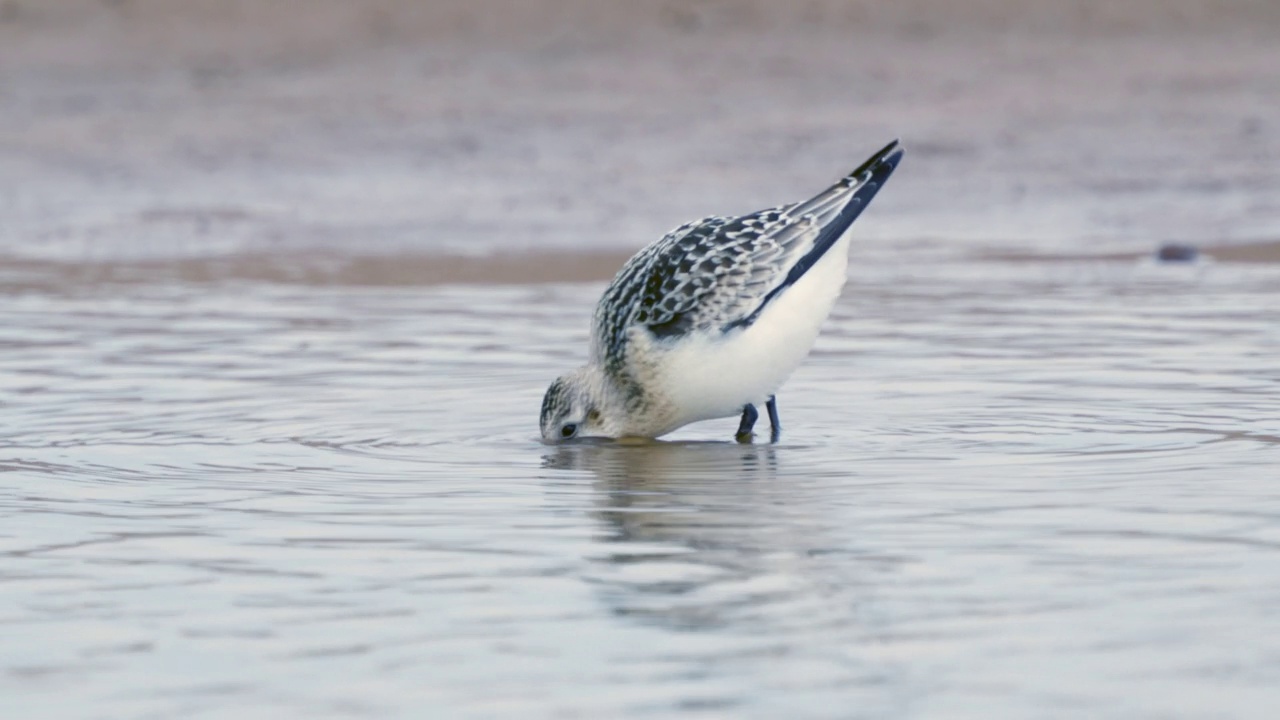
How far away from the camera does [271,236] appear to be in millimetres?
13891

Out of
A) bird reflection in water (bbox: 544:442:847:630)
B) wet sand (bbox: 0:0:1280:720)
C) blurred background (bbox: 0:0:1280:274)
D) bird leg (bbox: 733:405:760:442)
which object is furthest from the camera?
blurred background (bbox: 0:0:1280:274)

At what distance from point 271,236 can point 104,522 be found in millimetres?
8455

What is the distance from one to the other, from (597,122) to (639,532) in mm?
11324

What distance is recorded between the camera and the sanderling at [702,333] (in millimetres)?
6906

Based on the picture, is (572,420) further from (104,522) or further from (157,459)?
(104,522)

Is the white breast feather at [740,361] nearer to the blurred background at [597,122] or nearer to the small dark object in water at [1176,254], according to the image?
the blurred background at [597,122]

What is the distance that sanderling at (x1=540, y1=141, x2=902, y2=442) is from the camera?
691 centimetres

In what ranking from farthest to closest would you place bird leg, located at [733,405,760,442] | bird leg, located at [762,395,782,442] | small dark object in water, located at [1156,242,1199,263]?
small dark object in water, located at [1156,242,1199,263]
bird leg, located at [733,405,760,442]
bird leg, located at [762,395,782,442]

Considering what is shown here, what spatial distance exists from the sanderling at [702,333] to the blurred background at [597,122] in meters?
5.10

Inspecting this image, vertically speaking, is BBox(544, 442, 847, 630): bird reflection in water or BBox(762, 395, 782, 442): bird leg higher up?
BBox(762, 395, 782, 442): bird leg

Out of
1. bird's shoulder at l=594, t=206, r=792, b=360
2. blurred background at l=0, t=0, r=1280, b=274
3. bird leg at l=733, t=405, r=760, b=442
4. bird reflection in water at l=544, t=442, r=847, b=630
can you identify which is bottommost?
bird reflection in water at l=544, t=442, r=847, b=630

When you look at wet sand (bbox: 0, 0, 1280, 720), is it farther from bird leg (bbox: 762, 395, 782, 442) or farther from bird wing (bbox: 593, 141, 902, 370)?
bird wing (bbox: 593, 141, 902, 370)

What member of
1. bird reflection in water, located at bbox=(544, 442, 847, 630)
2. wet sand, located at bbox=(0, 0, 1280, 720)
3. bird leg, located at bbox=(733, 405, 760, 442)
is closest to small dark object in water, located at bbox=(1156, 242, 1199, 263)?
wet sand, located at bbox=(0, 0, 1280, 720)

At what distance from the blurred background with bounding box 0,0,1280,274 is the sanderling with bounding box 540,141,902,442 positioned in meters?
5.10
